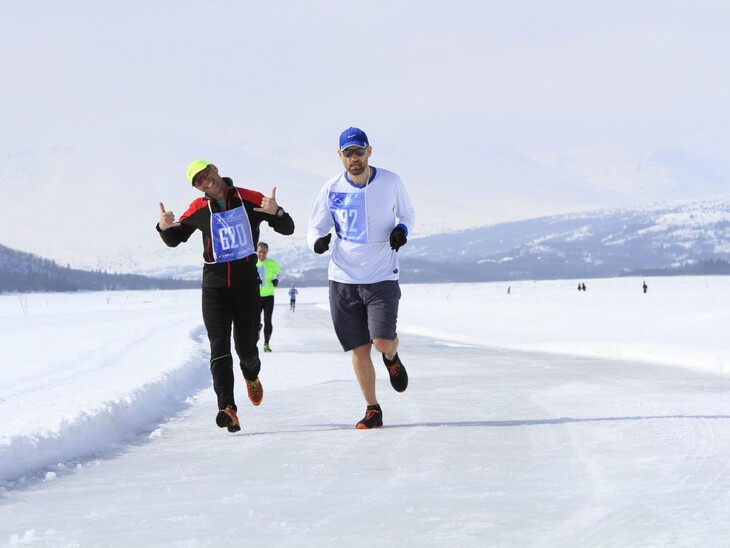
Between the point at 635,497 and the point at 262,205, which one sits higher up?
the point at 262,205

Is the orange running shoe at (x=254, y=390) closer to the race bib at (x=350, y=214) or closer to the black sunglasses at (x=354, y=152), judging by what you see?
the race bib at (x=350, y=214)

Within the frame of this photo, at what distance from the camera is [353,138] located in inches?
292

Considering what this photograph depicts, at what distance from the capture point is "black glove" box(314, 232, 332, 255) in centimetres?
763

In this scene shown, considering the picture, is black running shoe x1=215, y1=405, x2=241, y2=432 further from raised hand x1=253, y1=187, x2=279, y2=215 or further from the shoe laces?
raised hand x1=253, y1=187, x2=279, y2=215

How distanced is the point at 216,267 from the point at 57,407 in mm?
1829

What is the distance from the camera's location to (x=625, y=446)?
6422 millimetres

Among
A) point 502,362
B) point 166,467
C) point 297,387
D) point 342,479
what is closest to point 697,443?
point 342,479

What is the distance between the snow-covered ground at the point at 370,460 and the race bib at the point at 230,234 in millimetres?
1292

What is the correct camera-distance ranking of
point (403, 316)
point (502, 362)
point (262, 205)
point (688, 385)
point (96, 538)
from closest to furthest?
point (96, 538), point (262, 205), point (688, 385), point (502, 362), point (403, 316)

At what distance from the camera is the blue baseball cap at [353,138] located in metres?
7.41

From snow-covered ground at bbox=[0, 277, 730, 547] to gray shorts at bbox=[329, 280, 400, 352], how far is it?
2.29ft

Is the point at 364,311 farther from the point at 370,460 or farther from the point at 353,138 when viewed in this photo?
the point at 370,460

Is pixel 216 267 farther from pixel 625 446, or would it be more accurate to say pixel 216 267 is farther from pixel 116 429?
pixel 625 446

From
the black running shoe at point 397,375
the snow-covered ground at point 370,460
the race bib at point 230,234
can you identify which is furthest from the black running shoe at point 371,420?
the race bib at point 230,234
